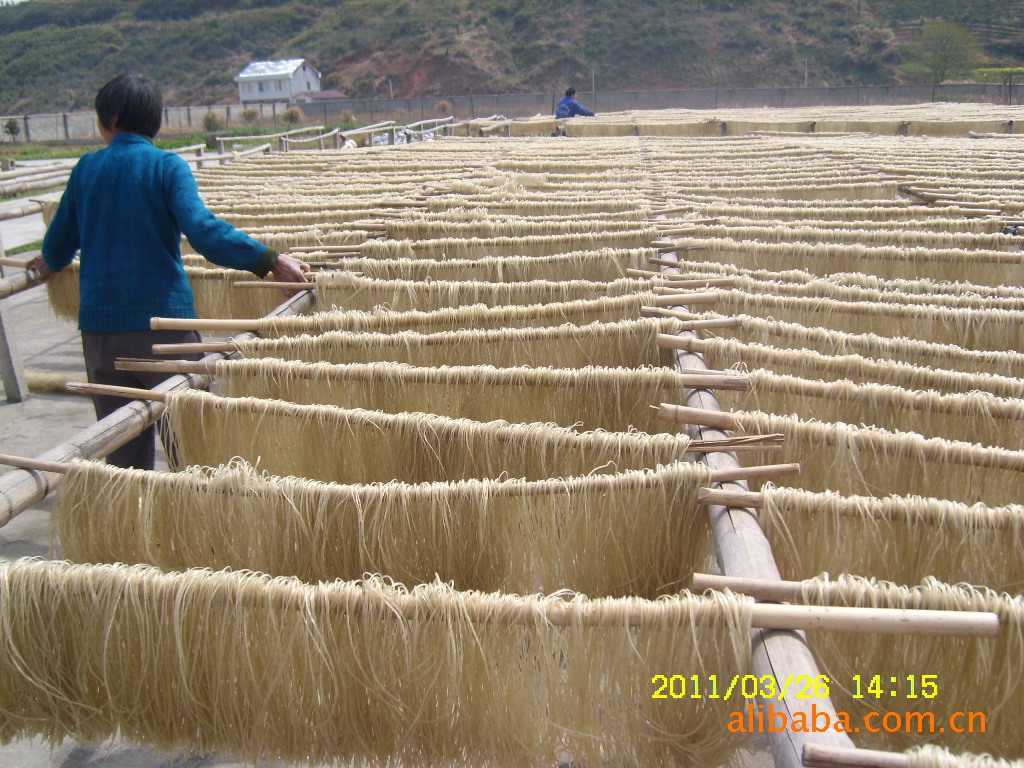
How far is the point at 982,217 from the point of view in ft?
Result: 11.7

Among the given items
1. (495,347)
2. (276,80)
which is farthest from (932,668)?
(276,80)

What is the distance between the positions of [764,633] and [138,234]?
7.78ft

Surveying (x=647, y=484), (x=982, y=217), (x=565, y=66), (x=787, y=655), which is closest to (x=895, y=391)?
(x=647, y=484)

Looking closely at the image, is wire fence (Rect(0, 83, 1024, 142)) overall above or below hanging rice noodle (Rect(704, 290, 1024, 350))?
above

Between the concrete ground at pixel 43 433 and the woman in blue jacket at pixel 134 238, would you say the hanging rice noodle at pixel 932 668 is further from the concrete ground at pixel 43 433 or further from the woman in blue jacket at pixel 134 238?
the woman in blue jacket at pixel 134 238

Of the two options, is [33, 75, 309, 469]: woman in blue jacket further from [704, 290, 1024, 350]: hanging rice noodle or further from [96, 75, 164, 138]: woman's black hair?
[704, 290, 1024, 350]: hanging rice noodle

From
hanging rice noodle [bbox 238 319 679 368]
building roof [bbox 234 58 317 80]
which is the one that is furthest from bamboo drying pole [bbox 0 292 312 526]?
building roof [bbox 234 58 317 80]

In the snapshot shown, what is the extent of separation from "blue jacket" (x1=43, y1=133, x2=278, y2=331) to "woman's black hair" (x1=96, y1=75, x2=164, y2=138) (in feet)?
0.15

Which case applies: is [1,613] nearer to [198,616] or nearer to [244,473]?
[198,616]

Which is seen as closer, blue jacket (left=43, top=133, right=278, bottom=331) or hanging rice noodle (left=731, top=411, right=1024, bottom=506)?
hanging rice noodle (left=731, top=411, right=1024, bottom=506)

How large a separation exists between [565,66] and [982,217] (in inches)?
1579

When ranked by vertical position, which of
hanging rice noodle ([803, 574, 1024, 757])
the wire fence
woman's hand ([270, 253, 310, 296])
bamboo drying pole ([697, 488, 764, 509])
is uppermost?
the wire fence

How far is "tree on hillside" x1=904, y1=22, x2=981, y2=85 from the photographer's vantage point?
3434 cm

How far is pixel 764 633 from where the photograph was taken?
107 centimetres
